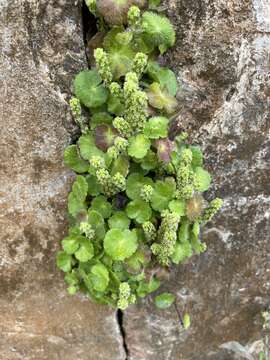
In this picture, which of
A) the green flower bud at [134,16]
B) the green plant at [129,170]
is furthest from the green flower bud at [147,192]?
the green flower bud at [134,16]

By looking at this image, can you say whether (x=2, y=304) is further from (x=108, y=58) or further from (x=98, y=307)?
(x=108, y=58)

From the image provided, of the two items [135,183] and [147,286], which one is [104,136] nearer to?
[135,183]

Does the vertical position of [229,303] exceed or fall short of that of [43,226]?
it falls short

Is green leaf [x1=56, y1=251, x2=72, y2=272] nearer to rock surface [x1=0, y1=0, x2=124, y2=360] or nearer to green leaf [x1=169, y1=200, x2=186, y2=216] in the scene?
rock surface [x1=0, y1=0, x2=124, y2=360]

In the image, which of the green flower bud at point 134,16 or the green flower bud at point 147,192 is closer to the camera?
the green flower bud at point 134,16

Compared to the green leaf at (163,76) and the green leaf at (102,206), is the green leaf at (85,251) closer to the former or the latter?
the green leaf at (102,206)

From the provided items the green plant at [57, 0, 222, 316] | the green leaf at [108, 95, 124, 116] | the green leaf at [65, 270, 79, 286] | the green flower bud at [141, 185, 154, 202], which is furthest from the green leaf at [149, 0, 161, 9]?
the green leaf at [65, 270, 79, 286]

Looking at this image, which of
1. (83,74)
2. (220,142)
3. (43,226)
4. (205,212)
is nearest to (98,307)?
(43,226)
